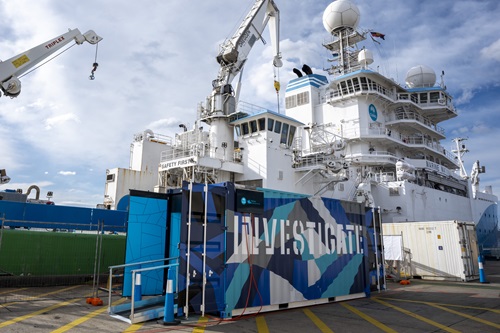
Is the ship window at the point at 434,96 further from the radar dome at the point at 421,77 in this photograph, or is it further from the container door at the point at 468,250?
the container door at the point at 468,250

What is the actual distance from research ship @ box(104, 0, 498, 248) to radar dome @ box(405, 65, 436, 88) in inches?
4.2

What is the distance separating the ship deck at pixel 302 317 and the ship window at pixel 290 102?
2931 centimetres

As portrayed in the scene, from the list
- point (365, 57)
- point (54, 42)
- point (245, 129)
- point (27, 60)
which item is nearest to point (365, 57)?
point (365, 57)

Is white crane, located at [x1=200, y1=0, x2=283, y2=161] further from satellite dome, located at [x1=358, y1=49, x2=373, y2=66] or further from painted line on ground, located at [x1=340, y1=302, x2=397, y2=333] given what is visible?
painted line on ground, located at [x1=340, y1=302, x2=397, y2=333]

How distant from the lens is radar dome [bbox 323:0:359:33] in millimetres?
38281

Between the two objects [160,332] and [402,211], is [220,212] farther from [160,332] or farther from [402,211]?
[402,211]

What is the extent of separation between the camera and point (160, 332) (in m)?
6.88

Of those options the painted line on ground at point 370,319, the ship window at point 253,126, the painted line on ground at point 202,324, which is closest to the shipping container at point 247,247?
→ the painted line on ground at point 202,324

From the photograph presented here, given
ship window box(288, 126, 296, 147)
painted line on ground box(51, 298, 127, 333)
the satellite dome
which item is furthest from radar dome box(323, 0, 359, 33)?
painted line on ground box(51, 298, 127, 333)

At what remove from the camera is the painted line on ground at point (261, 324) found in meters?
7.25

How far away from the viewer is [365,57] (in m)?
37.6

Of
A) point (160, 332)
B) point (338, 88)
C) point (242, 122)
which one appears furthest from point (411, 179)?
point (160, 332)

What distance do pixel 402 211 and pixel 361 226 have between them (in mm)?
19555

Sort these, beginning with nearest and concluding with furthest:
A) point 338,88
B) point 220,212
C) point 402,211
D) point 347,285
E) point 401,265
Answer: point 220,212 → point 347,285 → point 401,265 → point 402,211 → point 338,88
